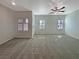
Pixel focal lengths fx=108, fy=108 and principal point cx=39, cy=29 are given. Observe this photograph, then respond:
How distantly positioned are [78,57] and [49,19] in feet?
33.2

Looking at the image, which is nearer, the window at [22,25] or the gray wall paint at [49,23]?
the window at [22,25]

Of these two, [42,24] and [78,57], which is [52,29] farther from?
[78,57]

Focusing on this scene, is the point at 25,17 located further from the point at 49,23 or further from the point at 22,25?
the point at 49,23

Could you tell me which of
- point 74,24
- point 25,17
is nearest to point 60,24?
point 74,24

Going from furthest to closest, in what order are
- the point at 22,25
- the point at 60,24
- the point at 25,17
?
the point at 60,24
the point at 22,25
the point at 25,17

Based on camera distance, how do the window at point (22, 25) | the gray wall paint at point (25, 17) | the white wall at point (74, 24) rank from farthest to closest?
the window at point (22, 25) < the gray wall paint at point (25, 17) < the white wall at point (74, 24)

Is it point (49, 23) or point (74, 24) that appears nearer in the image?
point (74, 24)

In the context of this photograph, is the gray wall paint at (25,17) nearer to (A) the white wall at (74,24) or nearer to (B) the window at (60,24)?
(A) the white wall at (74,24)

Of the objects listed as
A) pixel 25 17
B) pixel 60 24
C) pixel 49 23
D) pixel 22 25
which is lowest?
pixel 22 25

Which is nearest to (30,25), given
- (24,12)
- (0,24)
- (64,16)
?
(24,12)

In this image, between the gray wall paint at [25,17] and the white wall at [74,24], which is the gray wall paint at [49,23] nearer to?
the white wall at [74,24]

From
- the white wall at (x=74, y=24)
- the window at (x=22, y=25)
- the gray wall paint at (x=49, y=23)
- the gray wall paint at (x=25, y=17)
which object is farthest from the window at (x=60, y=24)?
the window at (x=22, y=25)

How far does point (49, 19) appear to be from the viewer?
45.9ft

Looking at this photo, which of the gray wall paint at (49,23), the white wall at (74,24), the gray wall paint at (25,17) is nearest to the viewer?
the white wall at (74,24)
